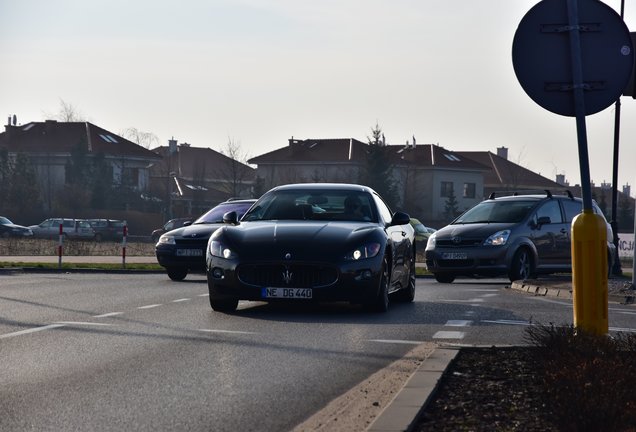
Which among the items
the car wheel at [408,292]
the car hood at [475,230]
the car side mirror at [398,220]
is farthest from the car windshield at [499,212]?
the car side mirror at [398,220]

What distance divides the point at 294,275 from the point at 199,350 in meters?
3.45

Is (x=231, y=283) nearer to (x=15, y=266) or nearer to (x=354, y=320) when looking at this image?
(x=354, y=320)

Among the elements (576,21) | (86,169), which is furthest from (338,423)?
(86,169)

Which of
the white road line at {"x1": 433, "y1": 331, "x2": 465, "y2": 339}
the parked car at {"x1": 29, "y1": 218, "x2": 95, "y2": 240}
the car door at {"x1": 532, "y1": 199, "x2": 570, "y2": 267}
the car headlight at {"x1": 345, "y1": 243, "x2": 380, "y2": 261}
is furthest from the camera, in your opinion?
the parked car at {"x1": 29, "y1": 218, "x2": 95, "y2": 240}

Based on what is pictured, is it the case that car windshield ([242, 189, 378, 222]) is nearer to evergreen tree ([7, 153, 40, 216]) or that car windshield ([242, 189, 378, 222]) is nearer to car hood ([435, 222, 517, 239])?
car hood ([435, 222, 517, 239])

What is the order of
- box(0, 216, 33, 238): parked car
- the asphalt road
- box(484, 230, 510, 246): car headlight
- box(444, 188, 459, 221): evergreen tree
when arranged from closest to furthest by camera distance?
the asphalt road → box(484, 230, 510, 246): car headlight → box(0, 216, 33, 238): parked car → box(444, 188, 459, 221): evergreen tree

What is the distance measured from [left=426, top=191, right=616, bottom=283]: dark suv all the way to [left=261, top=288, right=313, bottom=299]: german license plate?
30.5 ft

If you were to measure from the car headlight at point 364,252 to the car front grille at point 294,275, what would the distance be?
10.2 inches

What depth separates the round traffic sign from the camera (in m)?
8.19

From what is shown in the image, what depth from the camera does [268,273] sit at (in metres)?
13.5

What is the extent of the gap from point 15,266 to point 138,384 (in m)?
20.4

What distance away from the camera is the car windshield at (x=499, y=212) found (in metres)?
23.2

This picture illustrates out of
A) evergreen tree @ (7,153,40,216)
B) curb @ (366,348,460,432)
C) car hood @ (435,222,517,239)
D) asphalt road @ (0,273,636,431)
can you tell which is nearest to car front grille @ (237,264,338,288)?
asphalt road @ (0,273,636,431)

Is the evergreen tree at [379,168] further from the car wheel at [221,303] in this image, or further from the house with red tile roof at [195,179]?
the car wheel at [221,303]
